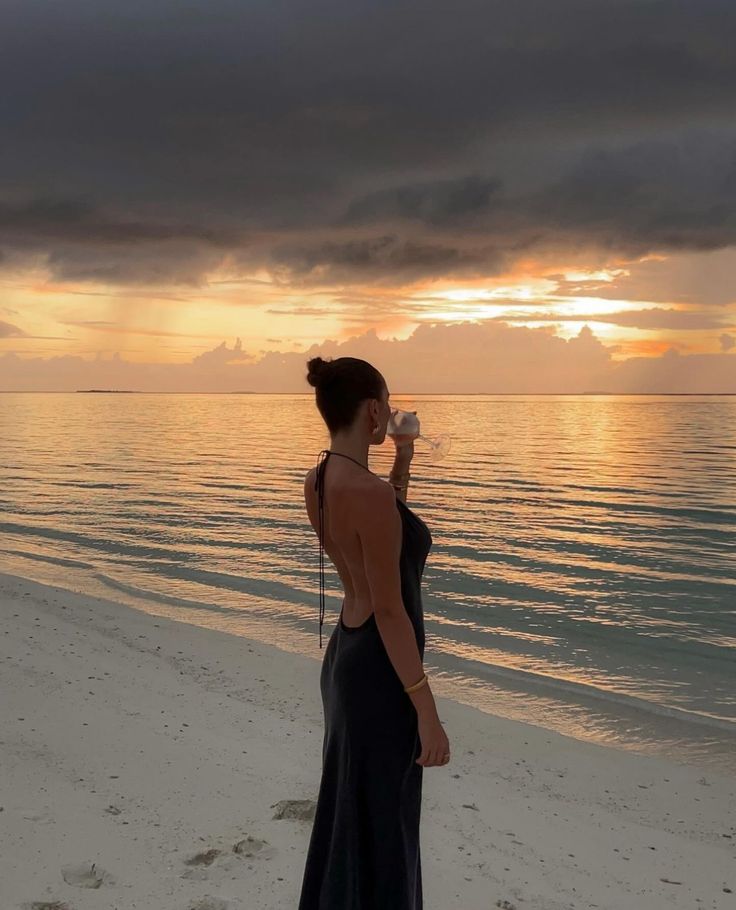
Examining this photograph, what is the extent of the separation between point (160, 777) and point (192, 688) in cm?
222

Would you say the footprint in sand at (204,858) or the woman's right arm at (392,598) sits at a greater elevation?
the woman's right arm at (392,598)

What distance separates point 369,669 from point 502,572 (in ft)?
42.7

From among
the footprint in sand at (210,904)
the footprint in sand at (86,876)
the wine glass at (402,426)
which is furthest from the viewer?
the footprint in sand at (86,876)

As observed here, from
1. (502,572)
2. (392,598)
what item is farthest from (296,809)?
(502,572)

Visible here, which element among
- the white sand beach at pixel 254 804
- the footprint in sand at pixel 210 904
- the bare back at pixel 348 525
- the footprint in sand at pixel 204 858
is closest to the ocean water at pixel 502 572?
the bare back at pixel 348 525

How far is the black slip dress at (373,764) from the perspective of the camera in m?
2.80

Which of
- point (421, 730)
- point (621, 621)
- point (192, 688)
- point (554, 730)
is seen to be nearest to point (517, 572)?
point (621, 621)

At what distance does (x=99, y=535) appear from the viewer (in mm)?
18891

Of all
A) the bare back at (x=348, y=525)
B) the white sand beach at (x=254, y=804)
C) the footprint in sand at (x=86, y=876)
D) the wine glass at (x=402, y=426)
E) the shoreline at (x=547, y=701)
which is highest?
the wine glass at (x=402, y=426)

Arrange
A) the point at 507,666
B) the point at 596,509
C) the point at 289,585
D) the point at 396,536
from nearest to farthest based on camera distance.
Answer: the point at 396,536, the point at 507,666, the point at 289,585, the point at 596,509

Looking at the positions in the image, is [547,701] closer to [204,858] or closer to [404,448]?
[204,858]

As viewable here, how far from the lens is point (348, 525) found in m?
2.66

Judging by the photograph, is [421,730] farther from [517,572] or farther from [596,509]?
[596,509]

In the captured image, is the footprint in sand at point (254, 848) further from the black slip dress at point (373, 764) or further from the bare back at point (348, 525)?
the bare back at point (348, 525)
